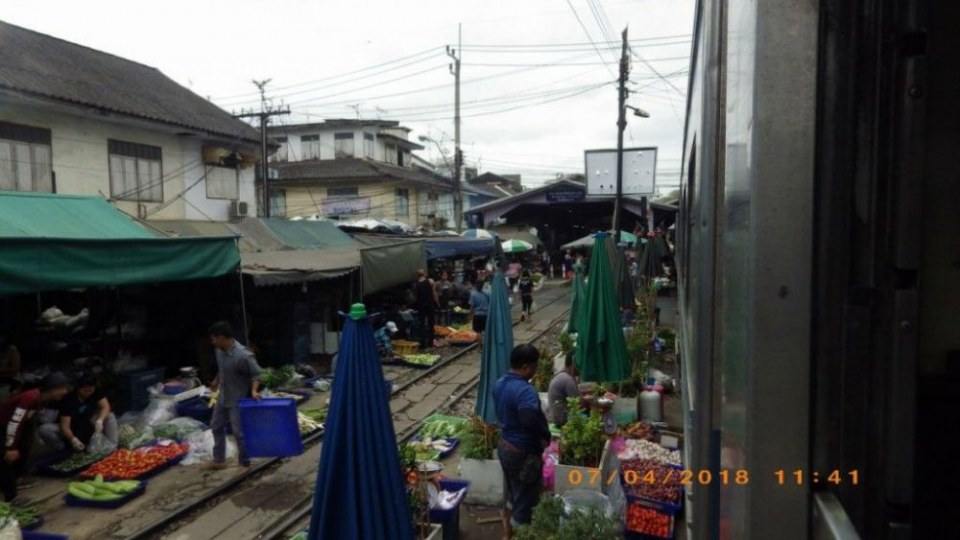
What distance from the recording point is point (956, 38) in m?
1.24

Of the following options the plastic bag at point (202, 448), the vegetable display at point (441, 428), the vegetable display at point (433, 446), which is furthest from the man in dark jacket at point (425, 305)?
the plastic bag at point (202, 448)

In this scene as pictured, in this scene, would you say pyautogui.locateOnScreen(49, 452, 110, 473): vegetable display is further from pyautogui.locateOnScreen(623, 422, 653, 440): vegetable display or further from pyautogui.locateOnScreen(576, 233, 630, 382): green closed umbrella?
pyautogui.locateOnScreen(623, 422, 653, 440): vegetable display

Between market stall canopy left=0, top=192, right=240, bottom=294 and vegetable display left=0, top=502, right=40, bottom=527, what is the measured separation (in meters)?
2.09

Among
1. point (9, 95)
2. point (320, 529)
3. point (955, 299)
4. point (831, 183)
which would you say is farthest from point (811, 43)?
point (9, 95)

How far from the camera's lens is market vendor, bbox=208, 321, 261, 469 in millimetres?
7270

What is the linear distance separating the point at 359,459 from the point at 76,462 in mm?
5575

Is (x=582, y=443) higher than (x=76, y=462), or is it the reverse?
(x=582, y=443)

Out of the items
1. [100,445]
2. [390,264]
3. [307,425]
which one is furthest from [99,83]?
[307,425]

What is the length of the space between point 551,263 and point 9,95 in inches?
994

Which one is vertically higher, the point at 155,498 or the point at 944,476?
the point at 944,476

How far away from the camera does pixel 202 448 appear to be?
8172 mm

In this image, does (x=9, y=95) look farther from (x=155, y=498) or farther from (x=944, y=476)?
(x=944, y=476)

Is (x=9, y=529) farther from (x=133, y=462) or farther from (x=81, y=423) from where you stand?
(x=81, y=423)

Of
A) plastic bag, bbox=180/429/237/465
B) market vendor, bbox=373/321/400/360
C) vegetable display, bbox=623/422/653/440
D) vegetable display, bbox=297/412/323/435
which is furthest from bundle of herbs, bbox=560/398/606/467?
market vendor, bbox=373/321/400/360
